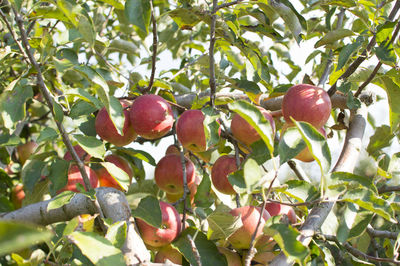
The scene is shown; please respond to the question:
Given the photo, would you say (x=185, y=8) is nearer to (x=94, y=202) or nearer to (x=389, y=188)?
(x=94, y=202)

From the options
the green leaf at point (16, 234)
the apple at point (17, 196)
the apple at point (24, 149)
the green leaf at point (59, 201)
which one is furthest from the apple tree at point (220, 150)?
the apple at point (24, 149)

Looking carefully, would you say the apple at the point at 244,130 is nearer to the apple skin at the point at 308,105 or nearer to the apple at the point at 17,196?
the apple skin at the point at 308,105

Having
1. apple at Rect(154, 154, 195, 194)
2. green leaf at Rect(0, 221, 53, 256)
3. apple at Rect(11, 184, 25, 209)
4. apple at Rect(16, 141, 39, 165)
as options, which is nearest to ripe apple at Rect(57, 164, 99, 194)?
apple at Rect(154, 154, 195, 194)

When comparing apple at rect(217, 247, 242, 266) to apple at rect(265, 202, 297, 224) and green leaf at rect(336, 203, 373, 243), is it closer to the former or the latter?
apple at rect(265, 202, 297, 224)

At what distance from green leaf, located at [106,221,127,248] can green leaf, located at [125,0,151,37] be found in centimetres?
51

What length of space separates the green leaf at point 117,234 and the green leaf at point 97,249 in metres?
0.14

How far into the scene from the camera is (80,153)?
140cm

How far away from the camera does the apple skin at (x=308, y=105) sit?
3.68 ft

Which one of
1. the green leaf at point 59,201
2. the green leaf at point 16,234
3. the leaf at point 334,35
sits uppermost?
the green leaf at point 16,234

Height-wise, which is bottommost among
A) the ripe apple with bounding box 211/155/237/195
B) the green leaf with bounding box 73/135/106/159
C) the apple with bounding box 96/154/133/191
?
the apple with bounding box 96/154/133/191

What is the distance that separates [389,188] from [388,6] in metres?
0.55

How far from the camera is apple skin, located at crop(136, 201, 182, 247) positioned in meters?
1.08

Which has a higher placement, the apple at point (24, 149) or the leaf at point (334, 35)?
the leaf at point (334, 35)

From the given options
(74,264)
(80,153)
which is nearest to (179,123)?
(80,153)
